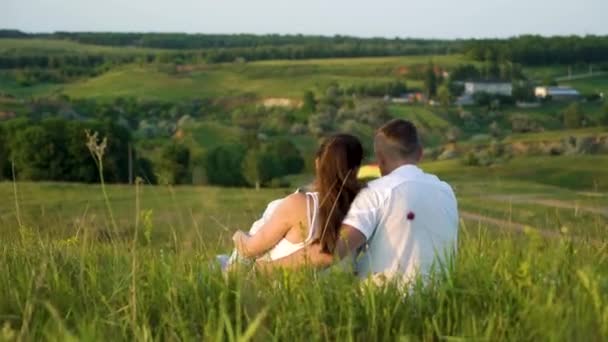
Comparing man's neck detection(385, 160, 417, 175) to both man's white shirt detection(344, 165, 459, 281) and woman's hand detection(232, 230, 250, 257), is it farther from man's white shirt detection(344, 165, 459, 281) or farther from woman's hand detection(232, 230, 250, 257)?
woman's hand detection(232, 230, 250, 257)

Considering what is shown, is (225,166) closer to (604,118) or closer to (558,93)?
(604,118)

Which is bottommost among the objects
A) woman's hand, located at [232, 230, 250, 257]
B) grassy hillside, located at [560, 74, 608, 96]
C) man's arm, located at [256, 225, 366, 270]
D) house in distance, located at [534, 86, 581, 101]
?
house in distance, located at [534, 86, 581, 101]

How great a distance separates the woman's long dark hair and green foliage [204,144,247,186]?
62465 mm

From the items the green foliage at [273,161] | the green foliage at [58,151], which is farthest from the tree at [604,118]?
the green foliage at [58,151]

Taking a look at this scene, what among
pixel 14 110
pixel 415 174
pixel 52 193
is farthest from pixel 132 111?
pixel 415 174

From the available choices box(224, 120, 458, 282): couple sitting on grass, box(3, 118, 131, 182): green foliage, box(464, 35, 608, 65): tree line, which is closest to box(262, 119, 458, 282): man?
box(224, 120, 458, 282): couple sitting on grass

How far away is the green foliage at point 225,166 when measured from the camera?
224ft

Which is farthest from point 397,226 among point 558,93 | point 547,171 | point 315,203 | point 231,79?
point 231,79

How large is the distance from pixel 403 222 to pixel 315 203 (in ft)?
1.45

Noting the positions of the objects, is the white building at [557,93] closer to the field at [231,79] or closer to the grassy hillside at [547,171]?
the field at [231,79]

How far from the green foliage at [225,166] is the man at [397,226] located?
62717 mm

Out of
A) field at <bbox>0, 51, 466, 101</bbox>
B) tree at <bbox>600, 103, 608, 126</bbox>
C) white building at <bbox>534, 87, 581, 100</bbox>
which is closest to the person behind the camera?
tree at <bbox>600, 103, 608, 126</bbox>

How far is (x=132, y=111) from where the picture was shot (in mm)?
117562

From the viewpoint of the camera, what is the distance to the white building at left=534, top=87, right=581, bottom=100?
115 meters
